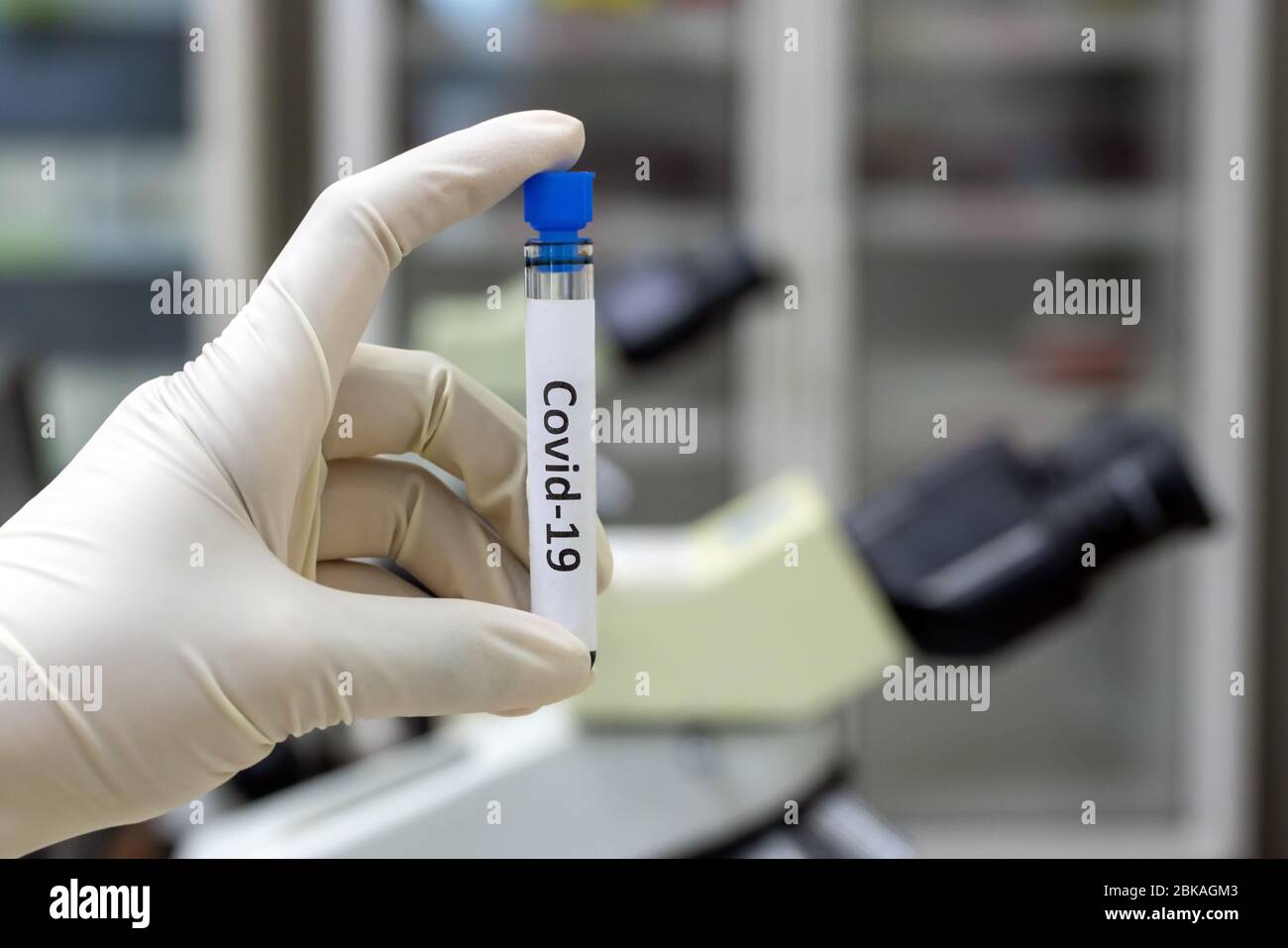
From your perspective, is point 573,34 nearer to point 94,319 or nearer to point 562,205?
point 94,319

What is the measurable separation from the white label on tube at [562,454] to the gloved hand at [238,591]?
0.9 inches

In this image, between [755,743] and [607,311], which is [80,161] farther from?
[755,743]

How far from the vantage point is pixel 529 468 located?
544 millimetres

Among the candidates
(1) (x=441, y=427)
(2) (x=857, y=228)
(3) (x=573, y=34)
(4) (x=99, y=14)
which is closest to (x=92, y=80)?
(4) (x=99, y=14)

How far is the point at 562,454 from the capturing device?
1.76 ft

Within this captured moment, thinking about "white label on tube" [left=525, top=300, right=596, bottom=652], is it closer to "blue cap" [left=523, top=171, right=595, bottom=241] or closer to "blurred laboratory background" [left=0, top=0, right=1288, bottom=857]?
"blue cap" [left=523, top=171, right=595, bottom=241]

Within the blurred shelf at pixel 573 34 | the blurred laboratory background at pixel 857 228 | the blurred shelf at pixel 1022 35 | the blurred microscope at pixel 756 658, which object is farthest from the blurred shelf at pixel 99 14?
the blurred microscope at pixel 756 658

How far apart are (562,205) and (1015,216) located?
1.56 metres

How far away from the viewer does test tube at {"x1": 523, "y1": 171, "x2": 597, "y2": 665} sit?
1.74ft

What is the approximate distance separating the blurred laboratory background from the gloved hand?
3.86 feet

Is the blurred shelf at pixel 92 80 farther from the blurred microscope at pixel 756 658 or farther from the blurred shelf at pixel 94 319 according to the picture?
the blurred microscope at pixel 756 658

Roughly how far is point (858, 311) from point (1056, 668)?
775 millimetres

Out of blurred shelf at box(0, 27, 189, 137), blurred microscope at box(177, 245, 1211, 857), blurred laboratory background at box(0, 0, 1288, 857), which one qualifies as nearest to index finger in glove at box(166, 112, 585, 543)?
blurred microscope at box(177, 245, 1211, 857)

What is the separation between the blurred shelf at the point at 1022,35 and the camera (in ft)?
6.21
